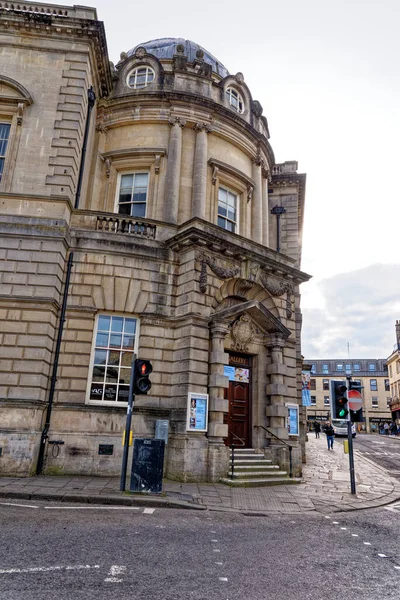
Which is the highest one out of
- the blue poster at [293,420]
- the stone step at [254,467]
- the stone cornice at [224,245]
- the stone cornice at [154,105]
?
the stone cornice at [154,105]

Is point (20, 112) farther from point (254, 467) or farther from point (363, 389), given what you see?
point (363, 389)

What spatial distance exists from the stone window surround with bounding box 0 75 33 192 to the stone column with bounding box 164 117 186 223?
5.31m

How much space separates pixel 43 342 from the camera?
12.0 metres

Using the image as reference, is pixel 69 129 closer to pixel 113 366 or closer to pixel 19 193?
pixel 19 193

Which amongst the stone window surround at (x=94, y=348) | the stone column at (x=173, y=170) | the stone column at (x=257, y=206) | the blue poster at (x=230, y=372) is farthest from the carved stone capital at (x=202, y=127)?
the blue poster at (x=230, y=372)

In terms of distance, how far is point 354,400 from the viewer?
38.3ft

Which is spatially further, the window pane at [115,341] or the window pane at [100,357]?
the window pane at [115,341]

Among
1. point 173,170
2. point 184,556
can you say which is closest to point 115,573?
point 184,556

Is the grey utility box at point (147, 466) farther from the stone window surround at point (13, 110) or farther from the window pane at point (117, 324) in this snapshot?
the stone window surround at point (13, 110)

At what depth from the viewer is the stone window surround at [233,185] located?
58.1 feet

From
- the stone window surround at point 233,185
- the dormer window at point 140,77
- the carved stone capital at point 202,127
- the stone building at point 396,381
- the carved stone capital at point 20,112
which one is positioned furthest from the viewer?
the stone building at point 396,381

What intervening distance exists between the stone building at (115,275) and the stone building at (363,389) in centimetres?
6723

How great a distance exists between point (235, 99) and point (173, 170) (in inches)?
234

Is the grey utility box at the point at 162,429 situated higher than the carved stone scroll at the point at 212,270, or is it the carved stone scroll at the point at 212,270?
the carved stone scroll at the point at 212,270
